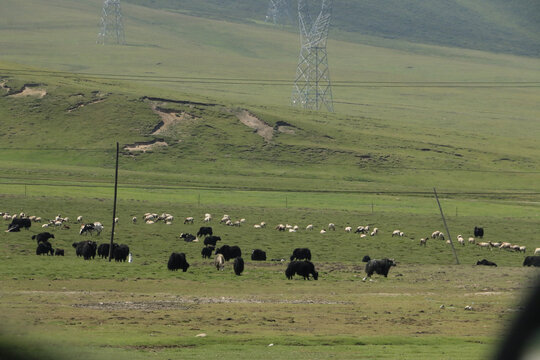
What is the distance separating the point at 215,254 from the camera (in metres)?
42.1

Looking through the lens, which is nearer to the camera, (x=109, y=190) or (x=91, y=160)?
(x=109, y=190)

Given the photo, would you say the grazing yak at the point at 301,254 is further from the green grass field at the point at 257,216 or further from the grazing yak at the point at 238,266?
the grazing yak at the point at 238,266

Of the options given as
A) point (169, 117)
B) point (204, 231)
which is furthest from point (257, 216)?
point (169, 117)

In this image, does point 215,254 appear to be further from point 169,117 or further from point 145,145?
point 169,117

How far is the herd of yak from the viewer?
117ft

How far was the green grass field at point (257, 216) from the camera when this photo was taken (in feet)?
64.8

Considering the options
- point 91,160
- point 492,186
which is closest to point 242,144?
point 91,160

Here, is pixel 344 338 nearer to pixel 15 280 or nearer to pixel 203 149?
pixel 15 280

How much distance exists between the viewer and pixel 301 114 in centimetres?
14600

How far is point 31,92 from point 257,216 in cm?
7678

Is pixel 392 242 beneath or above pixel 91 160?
beneath

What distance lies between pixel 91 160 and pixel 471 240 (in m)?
60.0

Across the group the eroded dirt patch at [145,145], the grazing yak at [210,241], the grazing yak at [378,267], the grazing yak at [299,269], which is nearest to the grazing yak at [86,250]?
the grazing yak at [210,241]

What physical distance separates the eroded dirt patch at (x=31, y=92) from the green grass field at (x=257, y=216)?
148 centimetres
